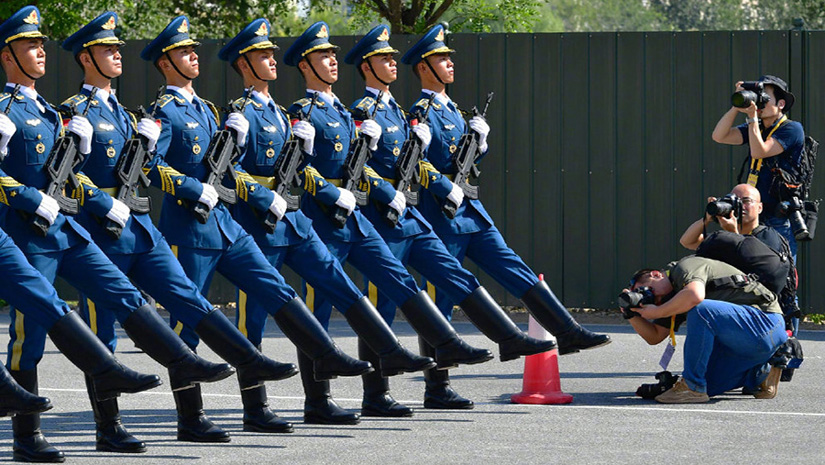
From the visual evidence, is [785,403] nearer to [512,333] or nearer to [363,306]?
[512,333]

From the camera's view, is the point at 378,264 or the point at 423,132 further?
the point at 423,132

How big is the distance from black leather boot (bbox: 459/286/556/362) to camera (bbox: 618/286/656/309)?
71cm

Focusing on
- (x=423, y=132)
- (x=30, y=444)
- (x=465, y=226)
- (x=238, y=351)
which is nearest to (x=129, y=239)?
(x=238, y=351)

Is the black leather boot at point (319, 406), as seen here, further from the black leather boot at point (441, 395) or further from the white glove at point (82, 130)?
the white glove at point (82, 130)

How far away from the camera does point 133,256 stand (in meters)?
7.70

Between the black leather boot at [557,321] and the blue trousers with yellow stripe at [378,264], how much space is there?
0.74m

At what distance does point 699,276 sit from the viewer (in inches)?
365

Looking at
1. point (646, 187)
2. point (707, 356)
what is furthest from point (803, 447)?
point (646, 187)

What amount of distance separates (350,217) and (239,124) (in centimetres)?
79

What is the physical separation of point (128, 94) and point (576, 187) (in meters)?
4.05

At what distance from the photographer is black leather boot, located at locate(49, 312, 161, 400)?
7.14m

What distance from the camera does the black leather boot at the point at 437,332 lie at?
851 centimetres

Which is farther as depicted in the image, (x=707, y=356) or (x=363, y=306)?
(x=707, y=356)

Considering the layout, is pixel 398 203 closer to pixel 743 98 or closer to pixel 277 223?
pixel 277 223
